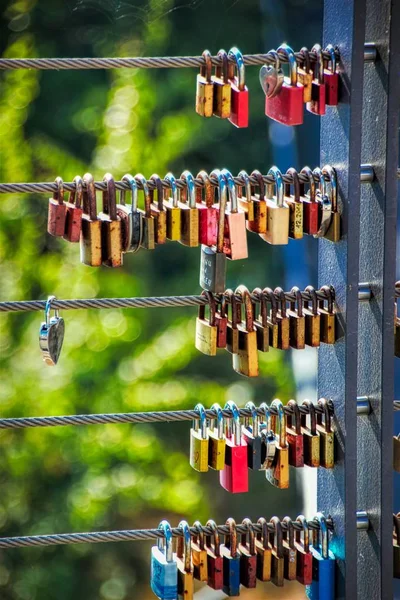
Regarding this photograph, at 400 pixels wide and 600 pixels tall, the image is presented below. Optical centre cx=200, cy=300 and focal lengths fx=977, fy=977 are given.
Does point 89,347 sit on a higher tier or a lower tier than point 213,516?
higher

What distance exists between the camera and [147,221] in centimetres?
173

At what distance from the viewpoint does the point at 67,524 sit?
4715 millimetres

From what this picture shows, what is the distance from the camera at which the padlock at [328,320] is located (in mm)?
1863

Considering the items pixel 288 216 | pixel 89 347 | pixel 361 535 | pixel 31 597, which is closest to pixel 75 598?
pixel 31 597

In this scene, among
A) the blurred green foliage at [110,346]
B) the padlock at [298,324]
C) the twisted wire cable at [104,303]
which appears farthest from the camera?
the blurred green foliage at [110,346]

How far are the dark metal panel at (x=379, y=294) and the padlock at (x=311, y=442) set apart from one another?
4.4 inches

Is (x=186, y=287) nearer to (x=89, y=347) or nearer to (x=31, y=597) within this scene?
(x=89, y=347)

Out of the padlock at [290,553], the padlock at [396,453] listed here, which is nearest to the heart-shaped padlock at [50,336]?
the padlock at [290,553]

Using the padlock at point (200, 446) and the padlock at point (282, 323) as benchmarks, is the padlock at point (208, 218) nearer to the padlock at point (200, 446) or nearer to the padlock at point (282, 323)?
the padlock at point (282, 323)

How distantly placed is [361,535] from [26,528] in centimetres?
303

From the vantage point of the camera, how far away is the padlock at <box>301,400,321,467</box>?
6.25ft

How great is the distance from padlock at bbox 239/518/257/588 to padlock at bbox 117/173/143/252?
0.59 m

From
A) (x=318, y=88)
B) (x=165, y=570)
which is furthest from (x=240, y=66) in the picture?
(x=165, y=570)

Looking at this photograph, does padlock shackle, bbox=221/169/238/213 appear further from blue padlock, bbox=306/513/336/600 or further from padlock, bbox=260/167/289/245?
blue padlock, bbox=306/513/336/600
